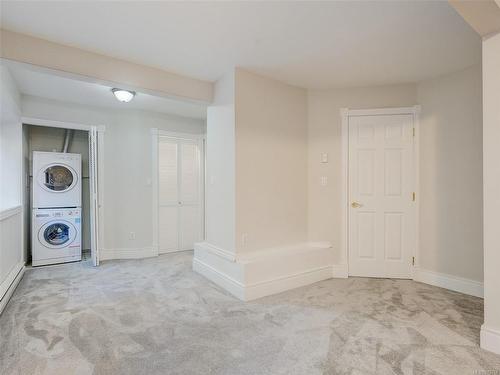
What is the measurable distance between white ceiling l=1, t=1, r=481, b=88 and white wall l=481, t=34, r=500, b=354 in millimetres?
499

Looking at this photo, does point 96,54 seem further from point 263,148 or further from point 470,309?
point 470,309

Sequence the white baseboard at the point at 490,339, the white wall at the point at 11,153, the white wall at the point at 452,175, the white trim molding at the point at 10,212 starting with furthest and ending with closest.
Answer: the white wall at the point at 11,153 → the white wall at the point at 452,175 → the white trim molding at the point at 10,212 → the white baseboard at the point at 490,339

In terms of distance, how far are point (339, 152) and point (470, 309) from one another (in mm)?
2043

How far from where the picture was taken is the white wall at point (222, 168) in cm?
305

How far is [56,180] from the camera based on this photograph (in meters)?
4.17

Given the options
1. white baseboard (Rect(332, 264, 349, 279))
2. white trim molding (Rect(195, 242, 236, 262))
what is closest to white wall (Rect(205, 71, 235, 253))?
white trim molding (Rect(195, 242, 236, 262))

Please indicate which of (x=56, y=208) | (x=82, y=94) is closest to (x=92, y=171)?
(x=56, y=208)

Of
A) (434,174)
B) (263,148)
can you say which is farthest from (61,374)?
(434,174)

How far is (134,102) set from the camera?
4168 mm

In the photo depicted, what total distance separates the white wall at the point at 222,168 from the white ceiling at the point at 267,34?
302mm

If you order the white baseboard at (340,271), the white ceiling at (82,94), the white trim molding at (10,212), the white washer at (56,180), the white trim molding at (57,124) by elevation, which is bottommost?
the white baseboard at (340,271)

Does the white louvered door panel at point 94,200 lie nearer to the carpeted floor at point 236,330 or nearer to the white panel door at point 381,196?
A: the carpeted floor at point 236,330

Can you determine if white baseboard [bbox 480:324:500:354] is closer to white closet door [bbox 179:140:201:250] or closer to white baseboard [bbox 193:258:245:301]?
white baseboard [bbox 193:258:245:301]

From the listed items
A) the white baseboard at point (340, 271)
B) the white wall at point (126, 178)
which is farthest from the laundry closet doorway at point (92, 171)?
the white baseboard at point (340, 271)
